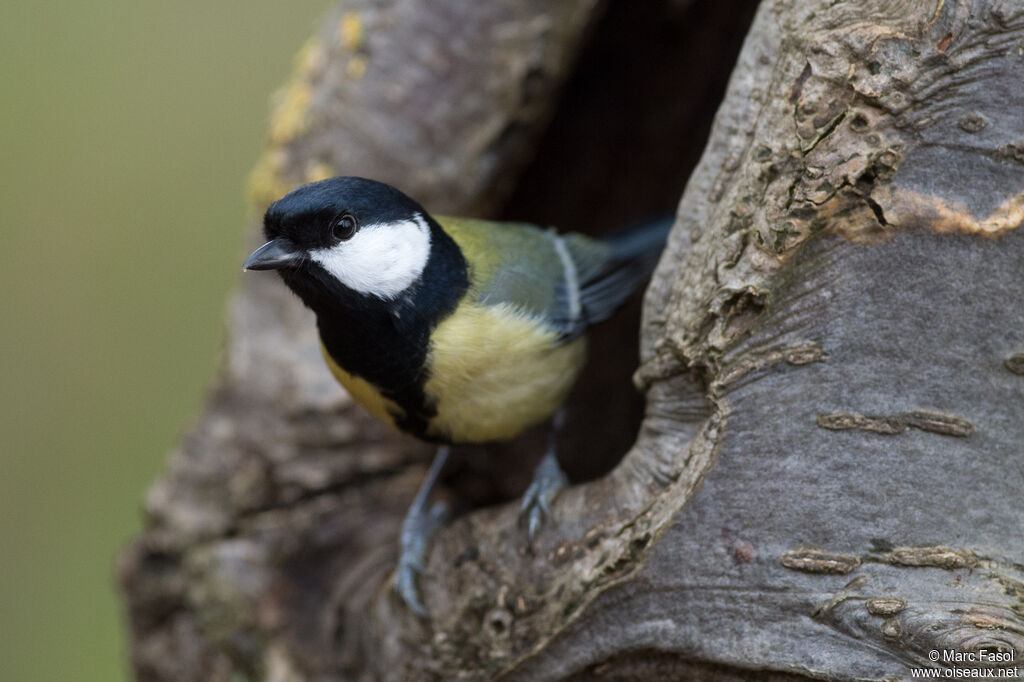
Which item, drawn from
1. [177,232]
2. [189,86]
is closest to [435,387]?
[177,232]

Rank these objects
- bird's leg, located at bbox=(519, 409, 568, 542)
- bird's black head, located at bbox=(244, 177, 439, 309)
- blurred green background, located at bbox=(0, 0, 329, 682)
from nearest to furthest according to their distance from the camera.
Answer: bird's black head, located at bbox=(244, 177, 439, 309)
bird's leg, located at bbox=(519, 409, 568, 542)
blurred green background, located at bbox=(0, 0, 329, 682)

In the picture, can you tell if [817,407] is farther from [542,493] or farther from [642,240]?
[642,240]

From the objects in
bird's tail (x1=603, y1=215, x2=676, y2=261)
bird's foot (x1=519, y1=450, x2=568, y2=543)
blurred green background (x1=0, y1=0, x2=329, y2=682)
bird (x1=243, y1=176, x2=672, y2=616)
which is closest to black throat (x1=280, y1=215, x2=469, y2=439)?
bird (x1=243, y1=176, x2=672, y2=616)

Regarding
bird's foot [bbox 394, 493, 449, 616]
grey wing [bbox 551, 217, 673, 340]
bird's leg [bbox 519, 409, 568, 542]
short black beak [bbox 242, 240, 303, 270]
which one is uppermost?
short black beak [bbox 242, 240, 303, 270]

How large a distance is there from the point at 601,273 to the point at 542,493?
2.23ft

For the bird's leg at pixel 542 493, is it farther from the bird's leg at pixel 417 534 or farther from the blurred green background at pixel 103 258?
the blurred green background at pixel 103 258

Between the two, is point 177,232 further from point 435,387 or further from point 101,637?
point 435,387

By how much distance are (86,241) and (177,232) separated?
0.35m

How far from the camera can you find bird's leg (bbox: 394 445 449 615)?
186 cm

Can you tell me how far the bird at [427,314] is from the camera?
1637 millimetres

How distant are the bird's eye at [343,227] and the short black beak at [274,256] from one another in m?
0.07

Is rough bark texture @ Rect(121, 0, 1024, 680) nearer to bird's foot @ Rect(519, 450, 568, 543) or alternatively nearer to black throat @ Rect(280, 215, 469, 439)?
bird's foot @ Rect(519, 450, 568, 543)

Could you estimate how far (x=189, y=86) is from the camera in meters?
3.81

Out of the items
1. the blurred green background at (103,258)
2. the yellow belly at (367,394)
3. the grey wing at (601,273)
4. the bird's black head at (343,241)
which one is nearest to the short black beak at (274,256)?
the bird's black head at (343,241)
